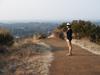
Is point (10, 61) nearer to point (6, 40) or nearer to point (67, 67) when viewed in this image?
point (67, 67)

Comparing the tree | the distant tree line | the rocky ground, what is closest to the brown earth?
the rocky ground

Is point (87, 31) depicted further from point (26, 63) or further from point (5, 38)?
point (26, 63)

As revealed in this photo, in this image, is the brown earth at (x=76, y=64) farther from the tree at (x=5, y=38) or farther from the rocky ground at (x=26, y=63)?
the tree at (x=5, y=38)

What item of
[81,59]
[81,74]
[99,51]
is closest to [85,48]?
[99,51]

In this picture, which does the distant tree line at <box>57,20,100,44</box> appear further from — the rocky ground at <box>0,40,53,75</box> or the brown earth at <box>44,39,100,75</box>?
the brown earth at <box>44,39,100,75</box>

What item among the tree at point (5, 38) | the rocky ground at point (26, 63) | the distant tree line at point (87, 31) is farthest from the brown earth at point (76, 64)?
the distant tree line at point (87, 31)

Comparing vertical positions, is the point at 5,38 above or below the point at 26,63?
above

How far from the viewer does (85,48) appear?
22.6 metres

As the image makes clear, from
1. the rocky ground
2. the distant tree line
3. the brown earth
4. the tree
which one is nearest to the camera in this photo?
the brown earth

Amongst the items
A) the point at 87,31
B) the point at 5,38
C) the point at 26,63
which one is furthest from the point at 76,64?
the point at 87,31

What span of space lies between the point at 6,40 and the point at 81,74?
12612 mm

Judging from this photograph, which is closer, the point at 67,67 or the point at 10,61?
the point at 67,67

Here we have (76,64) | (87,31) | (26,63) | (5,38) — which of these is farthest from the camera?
(87,31)

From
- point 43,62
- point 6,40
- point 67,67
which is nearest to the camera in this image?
point 67,67
